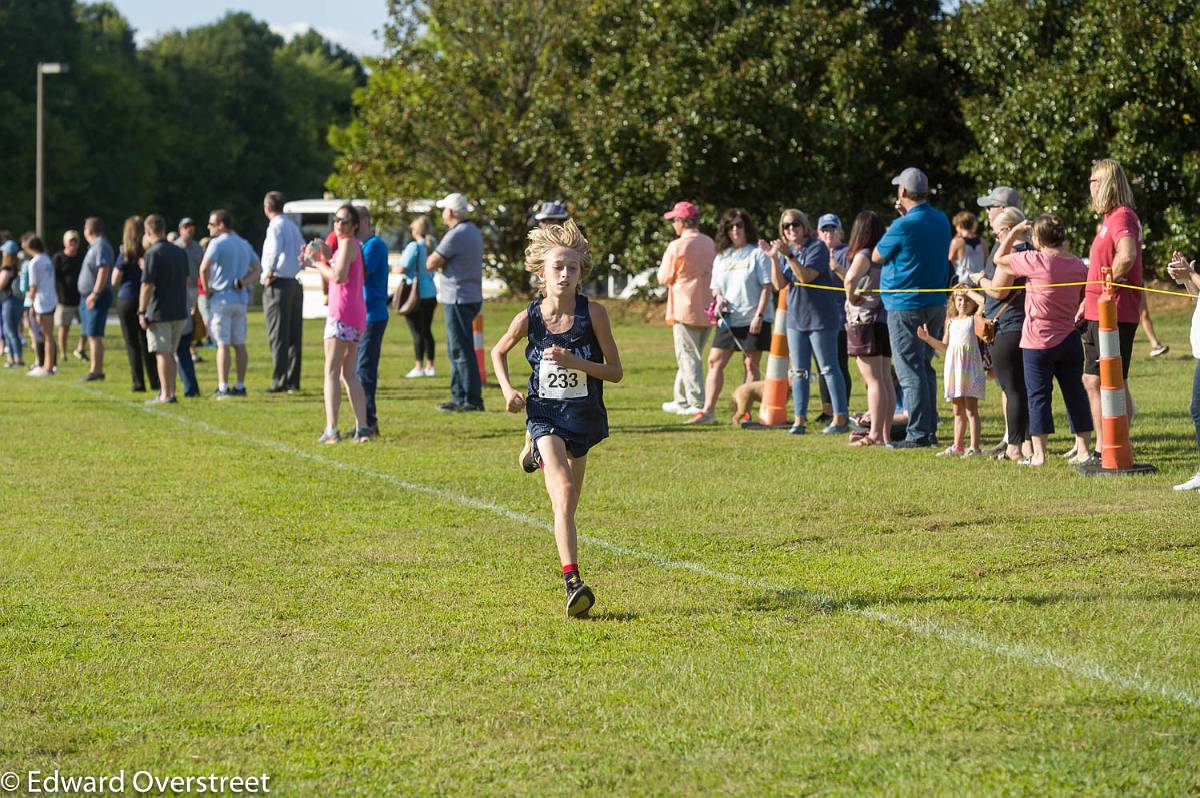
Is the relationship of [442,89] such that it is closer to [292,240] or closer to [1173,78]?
[1173,78]

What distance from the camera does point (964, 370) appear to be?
1221 centimetres

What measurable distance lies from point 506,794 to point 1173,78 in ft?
86.4

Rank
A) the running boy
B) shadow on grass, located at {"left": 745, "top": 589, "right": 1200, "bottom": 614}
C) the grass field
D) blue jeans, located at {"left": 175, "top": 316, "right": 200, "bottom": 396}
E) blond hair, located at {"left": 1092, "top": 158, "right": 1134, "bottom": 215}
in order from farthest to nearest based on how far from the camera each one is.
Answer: blue jeans, located at {"left": 175, "top": 316, "right": 200, "bottom": 396} < blond hair, located at {"left": 1092, "top": 158, "right": 1134, "bottom": 215} < the running boy < shadow on grass, located at {"left": 745, "top": 589, "right": 1200, "bottom": 614} < the grass field

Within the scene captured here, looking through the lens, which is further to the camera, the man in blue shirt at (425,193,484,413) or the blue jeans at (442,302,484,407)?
the blue jeans at (442,302,484,407)

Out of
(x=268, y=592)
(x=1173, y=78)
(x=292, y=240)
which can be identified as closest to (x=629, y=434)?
(x=292, y=240)

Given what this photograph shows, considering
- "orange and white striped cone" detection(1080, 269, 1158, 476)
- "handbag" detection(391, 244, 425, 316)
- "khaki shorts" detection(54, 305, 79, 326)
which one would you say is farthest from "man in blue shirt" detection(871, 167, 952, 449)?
"khaki shorts" detection(54, 305, 79, 326)

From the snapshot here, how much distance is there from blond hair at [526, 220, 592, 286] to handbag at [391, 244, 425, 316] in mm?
12375

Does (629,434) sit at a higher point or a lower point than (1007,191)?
lower

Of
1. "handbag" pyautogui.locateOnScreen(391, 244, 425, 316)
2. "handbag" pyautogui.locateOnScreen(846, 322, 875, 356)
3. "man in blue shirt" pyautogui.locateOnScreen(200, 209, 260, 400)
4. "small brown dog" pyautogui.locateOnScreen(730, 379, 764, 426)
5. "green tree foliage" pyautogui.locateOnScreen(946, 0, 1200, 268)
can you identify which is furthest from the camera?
"green tree foliage" pyautogui.locateOnScreen(946, 0, 1200, 268)

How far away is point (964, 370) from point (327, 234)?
4836 cm

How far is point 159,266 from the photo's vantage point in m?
17.7

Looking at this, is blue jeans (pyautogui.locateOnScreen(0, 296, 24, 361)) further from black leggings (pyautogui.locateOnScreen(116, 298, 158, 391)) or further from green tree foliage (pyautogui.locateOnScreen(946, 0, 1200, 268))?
green tree foliage (pyautogui.locateOnScreen(946, 0, 1200, 268))

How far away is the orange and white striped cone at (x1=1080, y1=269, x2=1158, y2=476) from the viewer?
36.7 feet

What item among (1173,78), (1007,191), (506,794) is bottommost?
(506,794)
